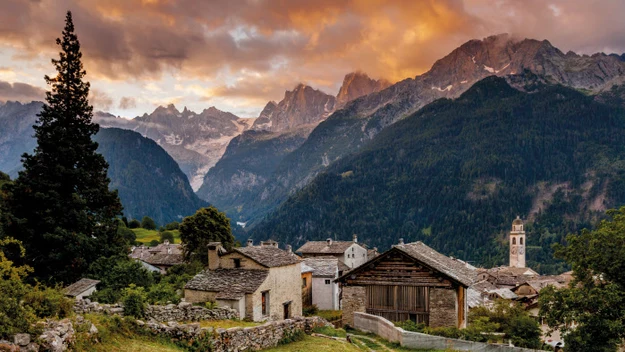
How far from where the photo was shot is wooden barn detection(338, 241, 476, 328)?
1359 inches

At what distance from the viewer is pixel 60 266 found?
112 ft

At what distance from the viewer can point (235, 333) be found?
18.0 m

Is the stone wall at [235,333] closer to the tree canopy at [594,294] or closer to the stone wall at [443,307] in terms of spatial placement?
the stone wall at [443,307]

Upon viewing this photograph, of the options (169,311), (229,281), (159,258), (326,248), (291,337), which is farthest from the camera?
(326,248)

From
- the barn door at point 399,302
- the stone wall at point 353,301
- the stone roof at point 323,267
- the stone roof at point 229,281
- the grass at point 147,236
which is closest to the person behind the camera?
the stone roof at point 229,281

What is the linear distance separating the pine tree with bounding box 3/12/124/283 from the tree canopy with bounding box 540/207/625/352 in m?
30.3

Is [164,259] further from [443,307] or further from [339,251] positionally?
[443,307]

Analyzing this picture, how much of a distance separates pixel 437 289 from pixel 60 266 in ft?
84.7

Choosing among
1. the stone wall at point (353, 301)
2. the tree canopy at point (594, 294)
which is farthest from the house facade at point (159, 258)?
the tree canopy at point (594, 294)

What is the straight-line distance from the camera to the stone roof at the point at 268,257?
35219 mm

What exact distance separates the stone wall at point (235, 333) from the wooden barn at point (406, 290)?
49.3ft

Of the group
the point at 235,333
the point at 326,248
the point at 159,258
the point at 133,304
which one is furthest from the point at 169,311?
the point at 326,248

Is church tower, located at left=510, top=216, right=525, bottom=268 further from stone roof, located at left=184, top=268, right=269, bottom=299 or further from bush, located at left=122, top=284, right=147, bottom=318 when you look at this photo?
bush, located at left=122, top=284, right=147, bottom=318

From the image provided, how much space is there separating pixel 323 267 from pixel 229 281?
32.2 metres
